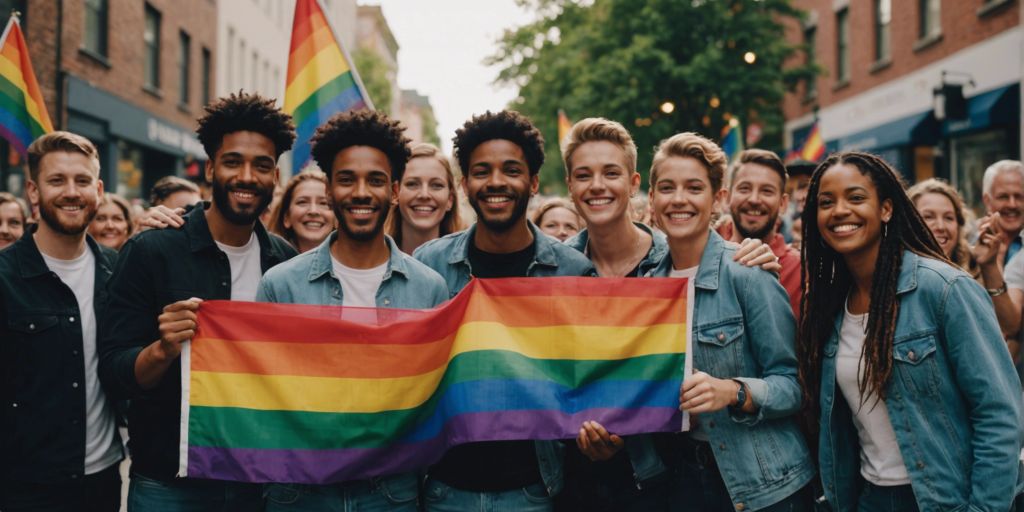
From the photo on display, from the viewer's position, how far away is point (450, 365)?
3668 mm

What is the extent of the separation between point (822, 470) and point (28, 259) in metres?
3.55

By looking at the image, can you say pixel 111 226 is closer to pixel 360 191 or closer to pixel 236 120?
pixel 236 120

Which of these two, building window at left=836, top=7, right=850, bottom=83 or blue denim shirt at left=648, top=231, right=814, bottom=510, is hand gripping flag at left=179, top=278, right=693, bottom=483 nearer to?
→ blue denim shirt at left=648, top=231, right=814, bottom=510

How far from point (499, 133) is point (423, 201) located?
1.68m

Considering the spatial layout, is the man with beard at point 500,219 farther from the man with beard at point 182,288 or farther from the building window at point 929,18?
the building window at point 929,18

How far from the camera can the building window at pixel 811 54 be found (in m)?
26.0

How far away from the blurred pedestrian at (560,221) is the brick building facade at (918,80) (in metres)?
10.6

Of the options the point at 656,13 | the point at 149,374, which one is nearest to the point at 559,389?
the point at 149,374

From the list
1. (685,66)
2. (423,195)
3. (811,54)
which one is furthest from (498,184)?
(811,54)

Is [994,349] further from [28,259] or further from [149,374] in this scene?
[28,259]

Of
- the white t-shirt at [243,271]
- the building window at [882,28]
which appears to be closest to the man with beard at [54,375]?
the white t-shirt at [243,271]

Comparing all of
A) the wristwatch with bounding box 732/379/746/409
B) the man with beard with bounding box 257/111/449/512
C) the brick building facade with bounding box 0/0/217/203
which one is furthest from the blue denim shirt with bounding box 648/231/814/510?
the brick building facade with bounding box 0/0/217/203

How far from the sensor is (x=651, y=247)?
14.6 ft

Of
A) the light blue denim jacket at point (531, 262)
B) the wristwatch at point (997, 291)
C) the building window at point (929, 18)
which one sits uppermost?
the building window at point (929, 18)
